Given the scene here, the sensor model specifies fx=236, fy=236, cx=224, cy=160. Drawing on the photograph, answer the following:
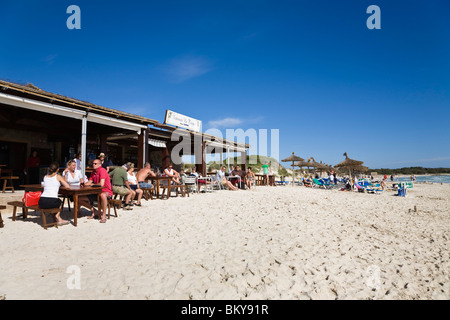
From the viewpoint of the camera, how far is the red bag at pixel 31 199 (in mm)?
4363

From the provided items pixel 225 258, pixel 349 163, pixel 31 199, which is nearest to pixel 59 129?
pixel 31 199

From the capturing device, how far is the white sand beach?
7.72ft

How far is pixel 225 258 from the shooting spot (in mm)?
3090

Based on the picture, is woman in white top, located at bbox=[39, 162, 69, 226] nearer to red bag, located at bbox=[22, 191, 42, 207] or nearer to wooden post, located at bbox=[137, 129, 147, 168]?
red bag, located at bbox=[22, 191, 42, 207]

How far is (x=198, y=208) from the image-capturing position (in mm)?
6188

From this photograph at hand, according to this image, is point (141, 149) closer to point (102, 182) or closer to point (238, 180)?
point (102, 182)

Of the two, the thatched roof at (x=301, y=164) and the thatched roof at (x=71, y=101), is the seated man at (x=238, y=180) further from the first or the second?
the thatched roof at (x=301, y=164)

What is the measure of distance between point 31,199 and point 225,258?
3.92 m

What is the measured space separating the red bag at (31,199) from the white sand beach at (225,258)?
1.30ft

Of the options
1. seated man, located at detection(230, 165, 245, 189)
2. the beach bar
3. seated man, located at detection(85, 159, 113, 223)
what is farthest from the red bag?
seated man, located at detection(230, 165, 245, 189)

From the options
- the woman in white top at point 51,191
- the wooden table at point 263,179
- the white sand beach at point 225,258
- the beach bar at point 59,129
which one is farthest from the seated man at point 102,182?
the wooden table at point 263,179

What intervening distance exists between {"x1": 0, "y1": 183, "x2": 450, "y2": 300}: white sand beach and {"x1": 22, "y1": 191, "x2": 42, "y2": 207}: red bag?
0.40 m
